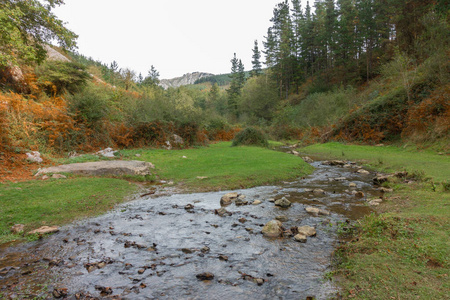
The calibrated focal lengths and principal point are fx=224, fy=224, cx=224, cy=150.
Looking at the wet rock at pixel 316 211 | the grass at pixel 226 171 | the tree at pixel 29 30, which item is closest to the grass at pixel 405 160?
the grass at pixel 226 171

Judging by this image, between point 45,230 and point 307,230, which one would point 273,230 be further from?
point 45,230

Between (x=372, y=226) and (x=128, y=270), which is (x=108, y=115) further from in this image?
(x=372, y=226)

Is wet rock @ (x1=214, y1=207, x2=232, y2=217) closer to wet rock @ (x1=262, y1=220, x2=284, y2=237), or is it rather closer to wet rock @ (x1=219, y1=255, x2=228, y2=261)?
wet rock @ (x1=262, y1=220, x2=284, y2=237)

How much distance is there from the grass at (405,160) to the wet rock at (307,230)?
6995 millimetres

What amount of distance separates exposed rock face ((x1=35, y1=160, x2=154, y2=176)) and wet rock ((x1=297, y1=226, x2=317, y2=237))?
31.5 ft

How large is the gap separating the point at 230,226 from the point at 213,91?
278 feet

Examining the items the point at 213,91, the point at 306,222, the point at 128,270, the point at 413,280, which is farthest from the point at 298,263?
the point at 213,91

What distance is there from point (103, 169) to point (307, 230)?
10.8 meters

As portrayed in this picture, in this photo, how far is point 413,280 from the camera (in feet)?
11.2

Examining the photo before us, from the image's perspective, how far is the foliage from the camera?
22.8m

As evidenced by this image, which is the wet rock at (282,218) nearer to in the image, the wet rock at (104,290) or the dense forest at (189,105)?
the wet rock at (104,290)

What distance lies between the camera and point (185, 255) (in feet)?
16.6

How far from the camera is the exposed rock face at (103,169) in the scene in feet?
37.6

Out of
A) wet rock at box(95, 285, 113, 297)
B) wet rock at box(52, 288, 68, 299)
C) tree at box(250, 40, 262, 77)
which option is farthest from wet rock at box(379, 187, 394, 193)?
tree at box(250, 40, 262, 77)
